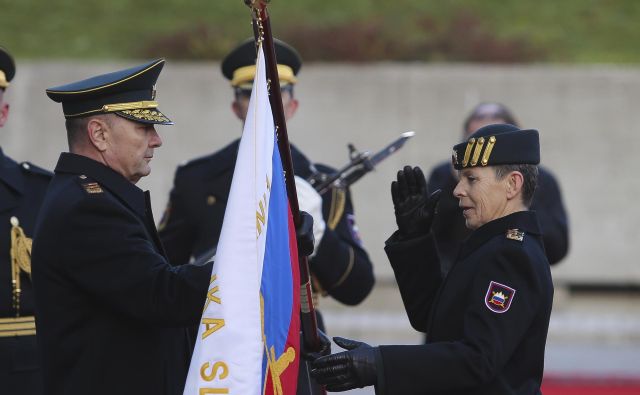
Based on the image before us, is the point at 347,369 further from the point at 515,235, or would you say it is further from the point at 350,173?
the point at 350,173

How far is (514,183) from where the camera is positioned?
→ 3.89 meters

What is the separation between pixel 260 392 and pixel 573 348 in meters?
7.88

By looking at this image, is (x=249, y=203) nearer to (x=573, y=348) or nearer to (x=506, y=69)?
(x=573, y=348)

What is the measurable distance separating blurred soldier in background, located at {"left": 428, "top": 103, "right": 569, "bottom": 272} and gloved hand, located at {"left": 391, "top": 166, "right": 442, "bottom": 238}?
1778 millimetres

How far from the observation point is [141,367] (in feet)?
12.2

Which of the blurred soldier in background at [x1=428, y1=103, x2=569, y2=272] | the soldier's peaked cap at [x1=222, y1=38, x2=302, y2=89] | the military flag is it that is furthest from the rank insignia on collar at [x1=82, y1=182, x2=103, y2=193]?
the blurred soldier in background at [x1=428, y1=103, x2=569, y2=272]

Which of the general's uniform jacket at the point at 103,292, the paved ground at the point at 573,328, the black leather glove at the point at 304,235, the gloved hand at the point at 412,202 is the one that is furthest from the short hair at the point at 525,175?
the paved ground at the point at 573,328

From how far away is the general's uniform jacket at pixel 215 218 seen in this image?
A: 16.9 ft

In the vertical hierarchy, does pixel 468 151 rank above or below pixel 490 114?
below

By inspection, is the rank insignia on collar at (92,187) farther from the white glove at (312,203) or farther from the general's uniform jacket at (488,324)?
the white glove at (312,203)

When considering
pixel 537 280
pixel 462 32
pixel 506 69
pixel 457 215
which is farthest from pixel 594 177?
pixel 537 280

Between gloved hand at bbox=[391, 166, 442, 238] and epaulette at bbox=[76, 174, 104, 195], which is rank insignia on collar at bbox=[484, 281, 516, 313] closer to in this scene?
gloved hand at bbox=[391, 166, 442, 238]

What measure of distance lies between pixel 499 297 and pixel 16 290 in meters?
2.01

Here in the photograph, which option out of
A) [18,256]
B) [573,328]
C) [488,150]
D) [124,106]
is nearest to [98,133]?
[124,106]
